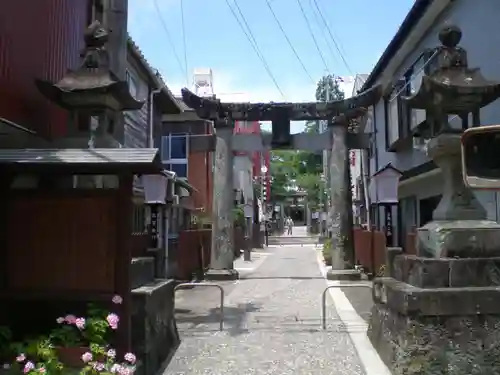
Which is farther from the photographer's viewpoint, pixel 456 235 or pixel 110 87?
pixel 110 87

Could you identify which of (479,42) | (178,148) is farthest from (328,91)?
(479,42)

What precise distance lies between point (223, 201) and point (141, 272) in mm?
12706

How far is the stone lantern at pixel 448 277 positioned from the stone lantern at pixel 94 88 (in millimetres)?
4415

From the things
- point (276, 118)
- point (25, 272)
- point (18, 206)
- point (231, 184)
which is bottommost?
point (25, 272)

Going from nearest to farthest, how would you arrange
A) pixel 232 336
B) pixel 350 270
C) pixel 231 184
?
pixel 232 336, pixel 350 270, pixel 231 184

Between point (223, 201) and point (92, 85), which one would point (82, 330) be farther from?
point (223, 201)

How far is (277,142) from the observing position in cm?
2069

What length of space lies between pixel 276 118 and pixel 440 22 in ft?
22.0

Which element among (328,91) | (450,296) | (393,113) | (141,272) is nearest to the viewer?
(450,296)

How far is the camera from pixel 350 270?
19812 mm

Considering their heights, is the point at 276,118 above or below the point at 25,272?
above

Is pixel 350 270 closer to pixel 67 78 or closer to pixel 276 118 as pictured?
pixel 276 118

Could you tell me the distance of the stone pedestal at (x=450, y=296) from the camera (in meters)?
6.79

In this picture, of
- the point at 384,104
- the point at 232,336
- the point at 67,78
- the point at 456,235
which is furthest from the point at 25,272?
the point at 384,104
